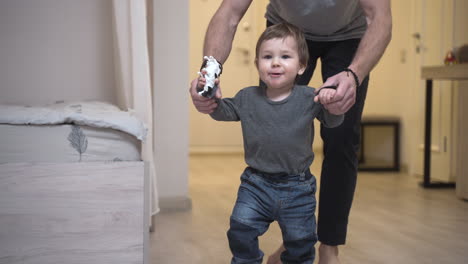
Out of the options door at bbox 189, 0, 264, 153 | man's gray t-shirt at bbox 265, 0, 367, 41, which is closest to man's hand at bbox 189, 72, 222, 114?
man's gray t-shirt at bbox 265, 0, 367, 41

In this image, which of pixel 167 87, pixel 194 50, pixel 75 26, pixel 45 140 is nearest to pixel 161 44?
pixel 167 87

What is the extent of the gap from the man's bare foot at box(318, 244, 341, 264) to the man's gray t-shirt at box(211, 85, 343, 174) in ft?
1.42

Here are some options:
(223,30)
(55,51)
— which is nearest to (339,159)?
(223,30)

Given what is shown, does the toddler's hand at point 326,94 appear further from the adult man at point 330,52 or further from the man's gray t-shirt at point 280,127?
the adult man at point 330,52

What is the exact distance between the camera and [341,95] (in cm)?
139

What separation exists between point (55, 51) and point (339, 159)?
1.33 meters

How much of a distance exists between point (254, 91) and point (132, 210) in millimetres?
463

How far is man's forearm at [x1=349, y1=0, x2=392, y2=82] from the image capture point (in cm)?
153

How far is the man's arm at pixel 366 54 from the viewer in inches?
55.3

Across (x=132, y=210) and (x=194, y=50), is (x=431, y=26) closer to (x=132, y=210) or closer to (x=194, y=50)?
(x=194, y=50)

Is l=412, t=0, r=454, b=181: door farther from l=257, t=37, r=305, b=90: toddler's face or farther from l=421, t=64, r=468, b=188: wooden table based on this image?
l=257, t=37, r=305, b=90: toddler's face

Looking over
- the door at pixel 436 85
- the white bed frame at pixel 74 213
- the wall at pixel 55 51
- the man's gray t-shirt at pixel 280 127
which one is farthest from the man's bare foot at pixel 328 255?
the door at pixel 436 85

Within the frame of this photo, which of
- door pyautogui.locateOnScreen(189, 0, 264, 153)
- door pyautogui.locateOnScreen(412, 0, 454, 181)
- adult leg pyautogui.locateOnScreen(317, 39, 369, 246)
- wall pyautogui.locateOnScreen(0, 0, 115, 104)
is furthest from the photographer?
door pyautogui.locateOnScreen(189, 0, 264, 153)

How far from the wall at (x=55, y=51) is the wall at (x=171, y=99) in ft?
1.37
